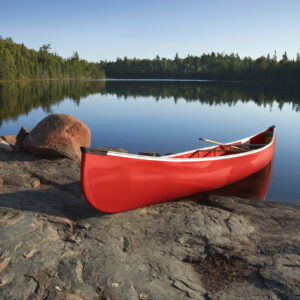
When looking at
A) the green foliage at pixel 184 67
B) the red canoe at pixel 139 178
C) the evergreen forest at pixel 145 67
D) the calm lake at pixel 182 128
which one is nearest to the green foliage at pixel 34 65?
the evergreen forest at pixel 145 67

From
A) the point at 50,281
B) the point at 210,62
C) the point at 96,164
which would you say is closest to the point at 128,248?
the point at 50,281

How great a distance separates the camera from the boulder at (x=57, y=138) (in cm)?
870

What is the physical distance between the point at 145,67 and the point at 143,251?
16245 cm

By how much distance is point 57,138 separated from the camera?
29.2ft

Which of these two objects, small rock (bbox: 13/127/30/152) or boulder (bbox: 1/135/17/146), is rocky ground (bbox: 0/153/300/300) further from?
boulder (bbox: 1/135/17/146)

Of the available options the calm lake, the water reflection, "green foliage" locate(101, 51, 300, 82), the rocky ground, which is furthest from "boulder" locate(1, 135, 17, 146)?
"green foliage" locate(101, 51, 300, 82)

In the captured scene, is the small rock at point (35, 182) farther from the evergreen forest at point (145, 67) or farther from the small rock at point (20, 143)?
the evergreen forest at point (145, 67)

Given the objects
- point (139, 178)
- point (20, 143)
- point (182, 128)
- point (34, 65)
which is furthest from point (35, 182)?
point (34, 65)

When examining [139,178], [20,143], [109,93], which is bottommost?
[20,143]

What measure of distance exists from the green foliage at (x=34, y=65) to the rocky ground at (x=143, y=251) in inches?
2946

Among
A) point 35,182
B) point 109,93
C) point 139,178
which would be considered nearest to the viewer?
point 139,178

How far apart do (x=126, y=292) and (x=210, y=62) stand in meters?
161

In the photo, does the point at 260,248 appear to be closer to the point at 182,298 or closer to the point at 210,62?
the point at 182,298

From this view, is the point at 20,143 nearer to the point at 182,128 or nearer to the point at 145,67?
the point at 182,128
